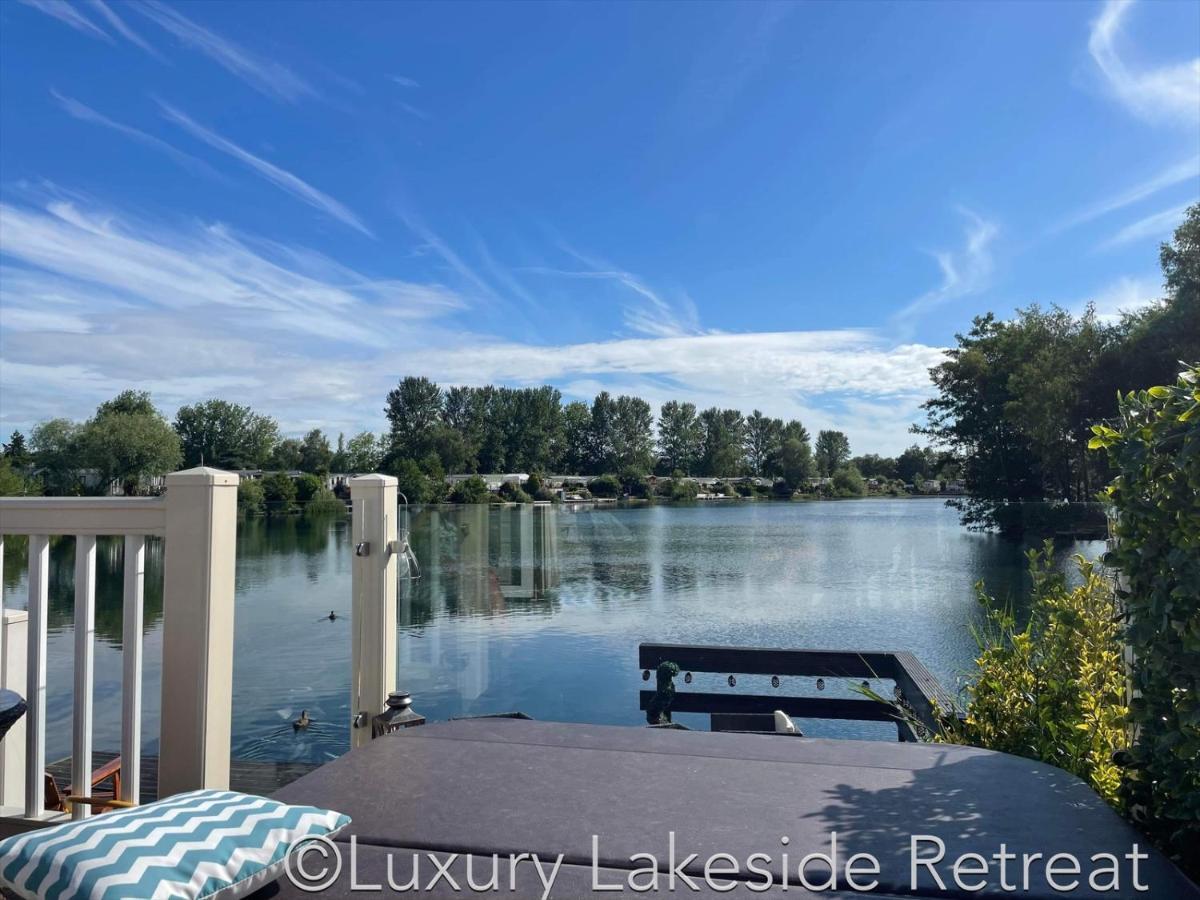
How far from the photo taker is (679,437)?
4675 centimetres

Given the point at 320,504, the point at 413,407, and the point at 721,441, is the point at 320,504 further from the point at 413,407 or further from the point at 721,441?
the point at 721,441

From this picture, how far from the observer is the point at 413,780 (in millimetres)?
1497

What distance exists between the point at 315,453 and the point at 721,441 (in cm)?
2699

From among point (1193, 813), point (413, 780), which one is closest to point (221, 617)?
point (413, 780)

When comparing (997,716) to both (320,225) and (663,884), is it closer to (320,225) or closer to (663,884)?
(663,884)

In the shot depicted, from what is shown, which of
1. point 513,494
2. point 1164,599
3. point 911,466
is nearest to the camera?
point 1164,599

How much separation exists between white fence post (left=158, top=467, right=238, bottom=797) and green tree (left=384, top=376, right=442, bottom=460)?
31147 mm

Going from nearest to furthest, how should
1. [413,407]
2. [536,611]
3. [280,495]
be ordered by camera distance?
[536,611] → [280,495] → [413,407]

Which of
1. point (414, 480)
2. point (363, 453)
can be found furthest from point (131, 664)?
point (363, 453)

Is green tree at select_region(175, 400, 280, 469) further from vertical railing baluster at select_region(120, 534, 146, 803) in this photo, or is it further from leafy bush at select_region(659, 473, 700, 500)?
leafy bush at select_region(659, 473, 700, 500)

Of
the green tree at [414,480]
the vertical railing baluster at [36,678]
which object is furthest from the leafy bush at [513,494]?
the vertical railing baluster at [36,678]

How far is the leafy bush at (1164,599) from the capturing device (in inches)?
44.8

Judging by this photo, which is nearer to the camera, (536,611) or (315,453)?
(536,611)

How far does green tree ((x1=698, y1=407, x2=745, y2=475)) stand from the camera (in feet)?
145
